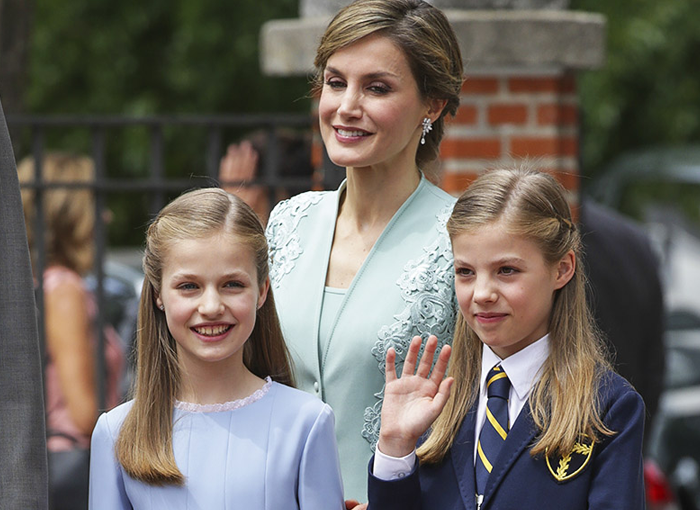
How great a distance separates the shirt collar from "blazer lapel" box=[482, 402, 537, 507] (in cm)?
9

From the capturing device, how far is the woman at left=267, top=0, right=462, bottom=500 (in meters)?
2.62

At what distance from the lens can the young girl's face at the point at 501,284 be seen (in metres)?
2.34

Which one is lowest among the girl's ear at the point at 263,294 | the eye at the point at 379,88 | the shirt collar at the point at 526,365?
the shirt collar at the point at 526,365

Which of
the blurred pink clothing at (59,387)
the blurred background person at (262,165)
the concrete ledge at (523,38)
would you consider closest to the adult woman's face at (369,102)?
the concrete ledge at (523,38)

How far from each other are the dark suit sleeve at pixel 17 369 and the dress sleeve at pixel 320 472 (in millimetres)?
490

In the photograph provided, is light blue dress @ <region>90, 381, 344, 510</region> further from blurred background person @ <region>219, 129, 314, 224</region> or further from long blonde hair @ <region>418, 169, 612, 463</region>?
blurred background person @ <region>219, 129, 314, 224</region>

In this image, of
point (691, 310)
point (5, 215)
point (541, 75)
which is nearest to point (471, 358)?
point (5, 215)

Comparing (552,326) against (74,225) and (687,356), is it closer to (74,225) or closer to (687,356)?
(74,225)

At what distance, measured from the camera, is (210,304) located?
2.32 meters

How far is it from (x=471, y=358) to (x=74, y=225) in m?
2.71

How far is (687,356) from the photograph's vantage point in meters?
6.83

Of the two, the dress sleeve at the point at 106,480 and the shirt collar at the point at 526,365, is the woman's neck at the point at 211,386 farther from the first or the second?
the shirt collar at the point at 526,365

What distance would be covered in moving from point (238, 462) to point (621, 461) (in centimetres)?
72

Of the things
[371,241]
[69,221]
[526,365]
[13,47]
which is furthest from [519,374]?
[13,47]
